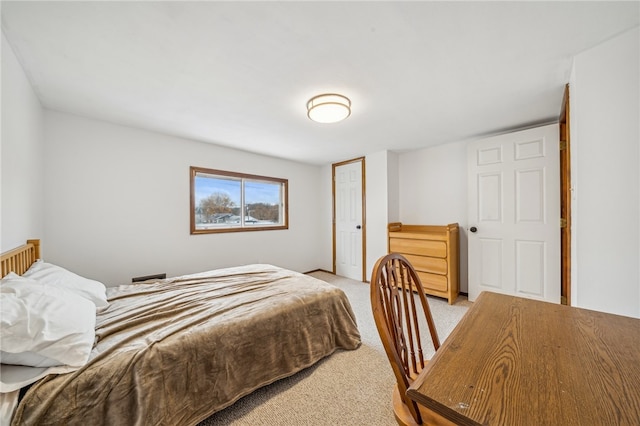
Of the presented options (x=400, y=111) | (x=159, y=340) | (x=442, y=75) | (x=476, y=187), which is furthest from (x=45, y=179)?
(x=476, y=187)

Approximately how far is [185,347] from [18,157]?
5.75 ft

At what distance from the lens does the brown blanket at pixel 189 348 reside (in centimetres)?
101

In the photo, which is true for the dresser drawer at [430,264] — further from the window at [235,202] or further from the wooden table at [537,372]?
the window at [235,202]

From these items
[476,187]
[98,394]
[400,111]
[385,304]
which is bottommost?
[98,394]

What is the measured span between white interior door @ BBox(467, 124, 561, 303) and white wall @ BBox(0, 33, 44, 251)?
4.16 meters

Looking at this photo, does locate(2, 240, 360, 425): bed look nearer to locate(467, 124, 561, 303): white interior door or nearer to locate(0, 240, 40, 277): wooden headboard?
locate(0, 240, 40, 277): wooden headboard

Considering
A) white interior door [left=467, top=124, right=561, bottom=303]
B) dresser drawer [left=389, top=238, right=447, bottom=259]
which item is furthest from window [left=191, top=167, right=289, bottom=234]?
white interior door [left=467, top=124, right=561, bottom=303]

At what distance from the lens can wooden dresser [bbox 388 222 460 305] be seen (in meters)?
2.95

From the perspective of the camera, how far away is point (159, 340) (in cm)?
125

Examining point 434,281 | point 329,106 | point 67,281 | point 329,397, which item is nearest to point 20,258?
point 67,281

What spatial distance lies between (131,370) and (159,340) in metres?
0.16

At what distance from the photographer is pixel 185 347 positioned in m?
1.26

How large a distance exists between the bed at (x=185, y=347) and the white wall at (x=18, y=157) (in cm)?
18

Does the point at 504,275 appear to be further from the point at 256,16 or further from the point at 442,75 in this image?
the point at 256,16
